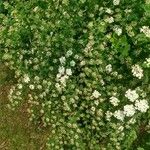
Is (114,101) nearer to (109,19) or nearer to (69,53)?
(69,53)

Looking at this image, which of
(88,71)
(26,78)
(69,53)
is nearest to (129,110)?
(88,71)

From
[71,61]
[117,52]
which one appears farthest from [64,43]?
[117,52]

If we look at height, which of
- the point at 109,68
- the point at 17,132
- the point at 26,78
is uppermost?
the point at 109,68

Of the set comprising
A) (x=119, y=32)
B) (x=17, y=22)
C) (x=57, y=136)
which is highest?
(x=119, y=32)

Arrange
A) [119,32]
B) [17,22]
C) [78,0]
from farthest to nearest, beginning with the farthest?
[17,22] < [78,0] < [119,32]

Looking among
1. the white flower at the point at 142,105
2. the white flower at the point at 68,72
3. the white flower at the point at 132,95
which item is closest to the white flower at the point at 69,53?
the white flower at the point at 68,72

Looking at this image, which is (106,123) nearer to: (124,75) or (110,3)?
(124,75)

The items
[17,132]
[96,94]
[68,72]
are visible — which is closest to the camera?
[96,94]
